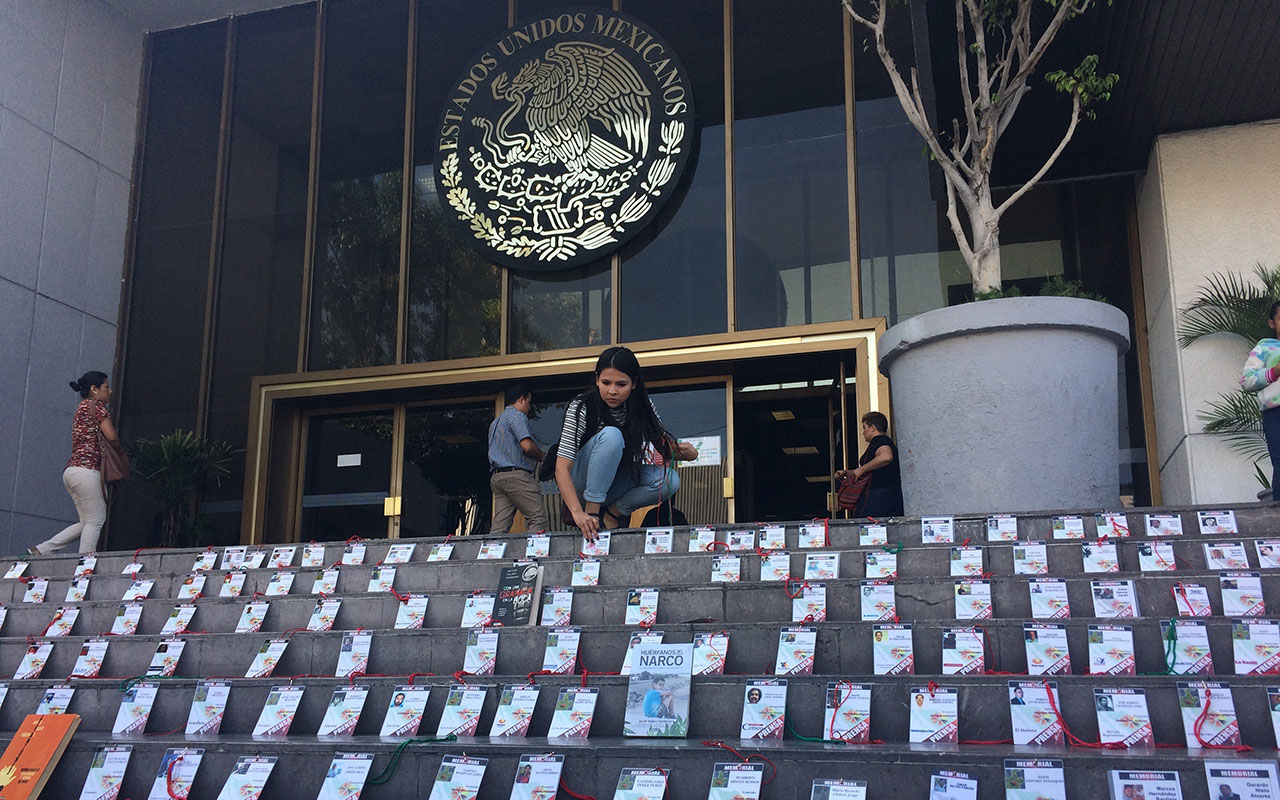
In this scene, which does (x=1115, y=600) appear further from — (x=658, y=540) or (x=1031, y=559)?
(x=658, y=540)

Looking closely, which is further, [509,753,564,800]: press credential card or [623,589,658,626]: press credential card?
[623,589,658,626]: press credential card

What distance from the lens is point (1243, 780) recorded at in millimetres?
2900

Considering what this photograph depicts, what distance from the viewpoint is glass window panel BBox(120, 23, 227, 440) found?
10328 mm

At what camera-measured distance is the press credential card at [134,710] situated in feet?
14.4

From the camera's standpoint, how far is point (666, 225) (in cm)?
937

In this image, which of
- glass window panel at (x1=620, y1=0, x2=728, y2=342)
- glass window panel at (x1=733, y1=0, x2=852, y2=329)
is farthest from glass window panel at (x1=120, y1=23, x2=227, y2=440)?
glass window panel at (x1=733, y1=0, x2=852, y2=329)

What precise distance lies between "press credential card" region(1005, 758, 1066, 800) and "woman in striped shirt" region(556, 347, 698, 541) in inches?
102

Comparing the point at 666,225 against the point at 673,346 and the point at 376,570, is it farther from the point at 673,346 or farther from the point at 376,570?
the point at 376,570

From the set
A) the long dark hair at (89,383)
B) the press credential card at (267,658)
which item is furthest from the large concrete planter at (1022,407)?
the long dark hair at (89,383)

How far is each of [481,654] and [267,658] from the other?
975 mm

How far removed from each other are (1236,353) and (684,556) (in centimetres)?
498

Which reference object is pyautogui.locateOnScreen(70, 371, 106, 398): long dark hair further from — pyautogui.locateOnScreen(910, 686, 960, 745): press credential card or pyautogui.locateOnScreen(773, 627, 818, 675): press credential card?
pyautogui.locateOnScreen(910, 686, 960, 745): press credential card

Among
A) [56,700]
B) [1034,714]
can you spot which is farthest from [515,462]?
[1034,714]

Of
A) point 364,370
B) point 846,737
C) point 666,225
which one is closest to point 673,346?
point 666,225
